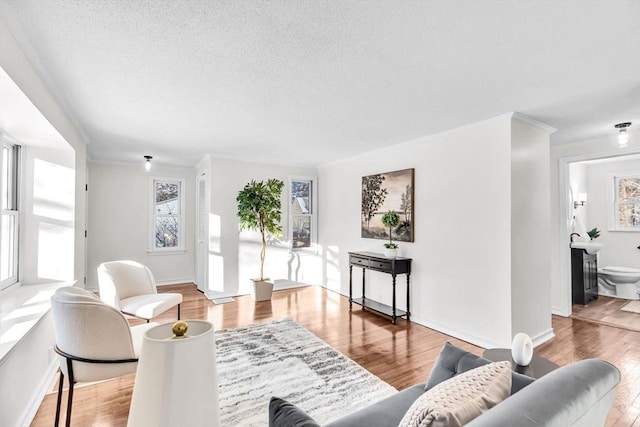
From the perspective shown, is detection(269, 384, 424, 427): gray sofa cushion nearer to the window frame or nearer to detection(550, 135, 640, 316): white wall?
the window frame

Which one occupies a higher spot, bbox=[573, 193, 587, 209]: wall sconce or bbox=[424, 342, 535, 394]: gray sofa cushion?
bbox=[573, 193, 587, 209]: wall sconce

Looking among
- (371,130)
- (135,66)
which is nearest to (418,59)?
(371,130)

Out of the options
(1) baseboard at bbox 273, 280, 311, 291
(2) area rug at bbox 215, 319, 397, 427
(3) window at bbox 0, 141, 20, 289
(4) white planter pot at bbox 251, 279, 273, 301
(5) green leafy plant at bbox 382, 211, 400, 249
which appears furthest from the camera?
(1) baseboard at bbox 273, 280, 311, 291

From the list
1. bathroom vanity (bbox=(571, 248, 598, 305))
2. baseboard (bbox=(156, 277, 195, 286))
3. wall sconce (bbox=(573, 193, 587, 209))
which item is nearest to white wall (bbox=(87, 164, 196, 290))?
baseboard (bbox=(156, 277, 195, 286))

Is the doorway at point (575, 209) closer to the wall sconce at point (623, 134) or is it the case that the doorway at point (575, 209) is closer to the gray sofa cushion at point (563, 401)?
the wall sconce at point (623, 134)

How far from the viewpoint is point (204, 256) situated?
17.8 ft

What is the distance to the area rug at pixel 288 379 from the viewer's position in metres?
2.18

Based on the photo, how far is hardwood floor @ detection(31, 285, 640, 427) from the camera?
2.22 metres

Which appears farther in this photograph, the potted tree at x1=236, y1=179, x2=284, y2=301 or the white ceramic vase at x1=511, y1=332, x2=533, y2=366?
the potted tree at x1=236, y1=179, x2=284, y2=301

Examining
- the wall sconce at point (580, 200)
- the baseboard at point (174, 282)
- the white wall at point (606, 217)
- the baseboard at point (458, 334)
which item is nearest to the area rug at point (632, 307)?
the white wall at point (606, 217)

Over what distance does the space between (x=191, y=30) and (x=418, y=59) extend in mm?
1389

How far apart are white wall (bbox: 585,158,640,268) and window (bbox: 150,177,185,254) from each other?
809 cm

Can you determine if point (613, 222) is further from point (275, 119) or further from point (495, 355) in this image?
point (275, 119)

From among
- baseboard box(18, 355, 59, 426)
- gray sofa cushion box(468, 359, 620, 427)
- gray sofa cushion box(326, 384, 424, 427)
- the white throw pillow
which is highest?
gray sofa cushion box(468, 359, 620, 427)
